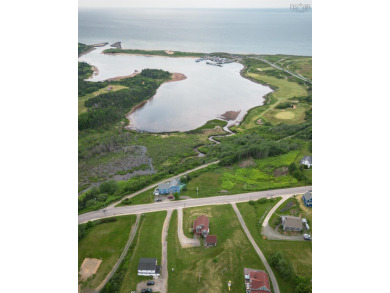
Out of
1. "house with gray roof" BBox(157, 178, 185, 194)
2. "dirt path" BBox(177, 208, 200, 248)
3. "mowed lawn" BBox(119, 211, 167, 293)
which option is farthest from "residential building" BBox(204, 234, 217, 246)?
"house with gray roof" BBox(157, 178, 185, 194)

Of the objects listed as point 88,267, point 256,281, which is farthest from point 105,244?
point 256,281

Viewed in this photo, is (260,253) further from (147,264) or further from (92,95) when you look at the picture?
(92,95)

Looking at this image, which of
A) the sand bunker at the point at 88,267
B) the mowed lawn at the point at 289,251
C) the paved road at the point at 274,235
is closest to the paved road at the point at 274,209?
the paved road at the point at 274,235

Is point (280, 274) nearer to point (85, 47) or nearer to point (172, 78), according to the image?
point (172, 78)

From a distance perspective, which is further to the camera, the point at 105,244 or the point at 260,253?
the point at 105,244

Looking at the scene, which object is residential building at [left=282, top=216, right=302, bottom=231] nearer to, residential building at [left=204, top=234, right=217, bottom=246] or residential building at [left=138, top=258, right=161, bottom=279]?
residential building at [left=204, top=234, right=217, bottom=246]

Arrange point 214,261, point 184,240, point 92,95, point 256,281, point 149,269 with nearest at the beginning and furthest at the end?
point 256,281, point 149,269, point 214,261, point 184,240, point 92,95
